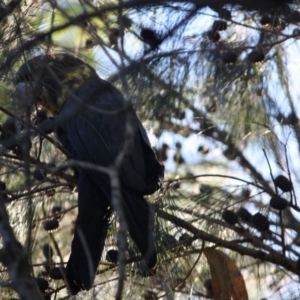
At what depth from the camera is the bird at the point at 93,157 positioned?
6.65 ft

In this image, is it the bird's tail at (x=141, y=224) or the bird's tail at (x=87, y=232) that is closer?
the bird's tail at (x=141, y=224)

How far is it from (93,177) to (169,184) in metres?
0.23

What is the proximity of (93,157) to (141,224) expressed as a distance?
464mm

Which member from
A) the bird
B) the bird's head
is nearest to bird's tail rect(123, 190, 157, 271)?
the bird

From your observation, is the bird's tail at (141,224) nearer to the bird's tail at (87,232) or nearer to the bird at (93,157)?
the bird at (93,157)

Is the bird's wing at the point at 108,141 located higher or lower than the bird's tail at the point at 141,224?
higher

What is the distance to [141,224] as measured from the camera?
2061 millimetres

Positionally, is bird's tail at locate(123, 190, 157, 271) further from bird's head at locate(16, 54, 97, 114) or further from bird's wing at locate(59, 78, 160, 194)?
bird's head at locate(16, 54, 97, 114)

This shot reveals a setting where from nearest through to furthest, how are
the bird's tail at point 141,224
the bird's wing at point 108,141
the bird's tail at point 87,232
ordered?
1. the bird's tail at point 141,224
2. the bird's tail at point 87,232
3. the bird's wing at point 108,141

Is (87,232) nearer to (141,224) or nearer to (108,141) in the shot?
(141,224)

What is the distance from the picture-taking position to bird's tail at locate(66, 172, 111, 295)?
6.84 feet

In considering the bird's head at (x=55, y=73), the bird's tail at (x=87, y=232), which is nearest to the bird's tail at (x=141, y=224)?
the bird's tail at (x=87, y=232)

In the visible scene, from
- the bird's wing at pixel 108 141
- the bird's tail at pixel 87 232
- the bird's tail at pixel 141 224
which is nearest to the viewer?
the bird's tail at pixel 141 224

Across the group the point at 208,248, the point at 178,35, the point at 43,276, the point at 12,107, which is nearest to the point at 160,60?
the point at 178,35
